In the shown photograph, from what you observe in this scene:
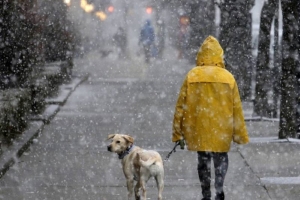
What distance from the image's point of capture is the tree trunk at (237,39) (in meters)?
18.6

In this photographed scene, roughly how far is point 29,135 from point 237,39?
24.0 ft

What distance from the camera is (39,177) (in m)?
9.95

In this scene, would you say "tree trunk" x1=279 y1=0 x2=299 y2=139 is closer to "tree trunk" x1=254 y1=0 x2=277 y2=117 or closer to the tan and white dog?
"tree trunk" x1=254 y1=0 x2=277 y2=117

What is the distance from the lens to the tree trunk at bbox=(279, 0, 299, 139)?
1287 cm

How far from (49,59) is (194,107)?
61.1ft

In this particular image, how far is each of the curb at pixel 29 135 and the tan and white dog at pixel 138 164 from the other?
8.58 feet

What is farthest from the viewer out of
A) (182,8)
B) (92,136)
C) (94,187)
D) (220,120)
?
(182,8)

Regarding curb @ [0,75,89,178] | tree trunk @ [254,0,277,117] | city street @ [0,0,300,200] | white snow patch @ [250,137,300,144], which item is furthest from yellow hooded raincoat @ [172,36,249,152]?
tree trunk @ [254,0,277,117]

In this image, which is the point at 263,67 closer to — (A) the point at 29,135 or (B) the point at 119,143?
(A) the point at 29,135

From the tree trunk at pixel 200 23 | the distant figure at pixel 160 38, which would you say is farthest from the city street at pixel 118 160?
the distant figure at pixel 160 38

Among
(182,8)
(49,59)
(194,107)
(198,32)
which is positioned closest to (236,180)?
(194,107)

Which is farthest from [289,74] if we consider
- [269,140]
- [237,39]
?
[237,39]

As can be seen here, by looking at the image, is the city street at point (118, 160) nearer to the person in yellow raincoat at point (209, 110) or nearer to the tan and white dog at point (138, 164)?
the tan and white dog at point (138, 164)

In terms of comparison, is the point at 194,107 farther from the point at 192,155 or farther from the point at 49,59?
the point at 49,59
